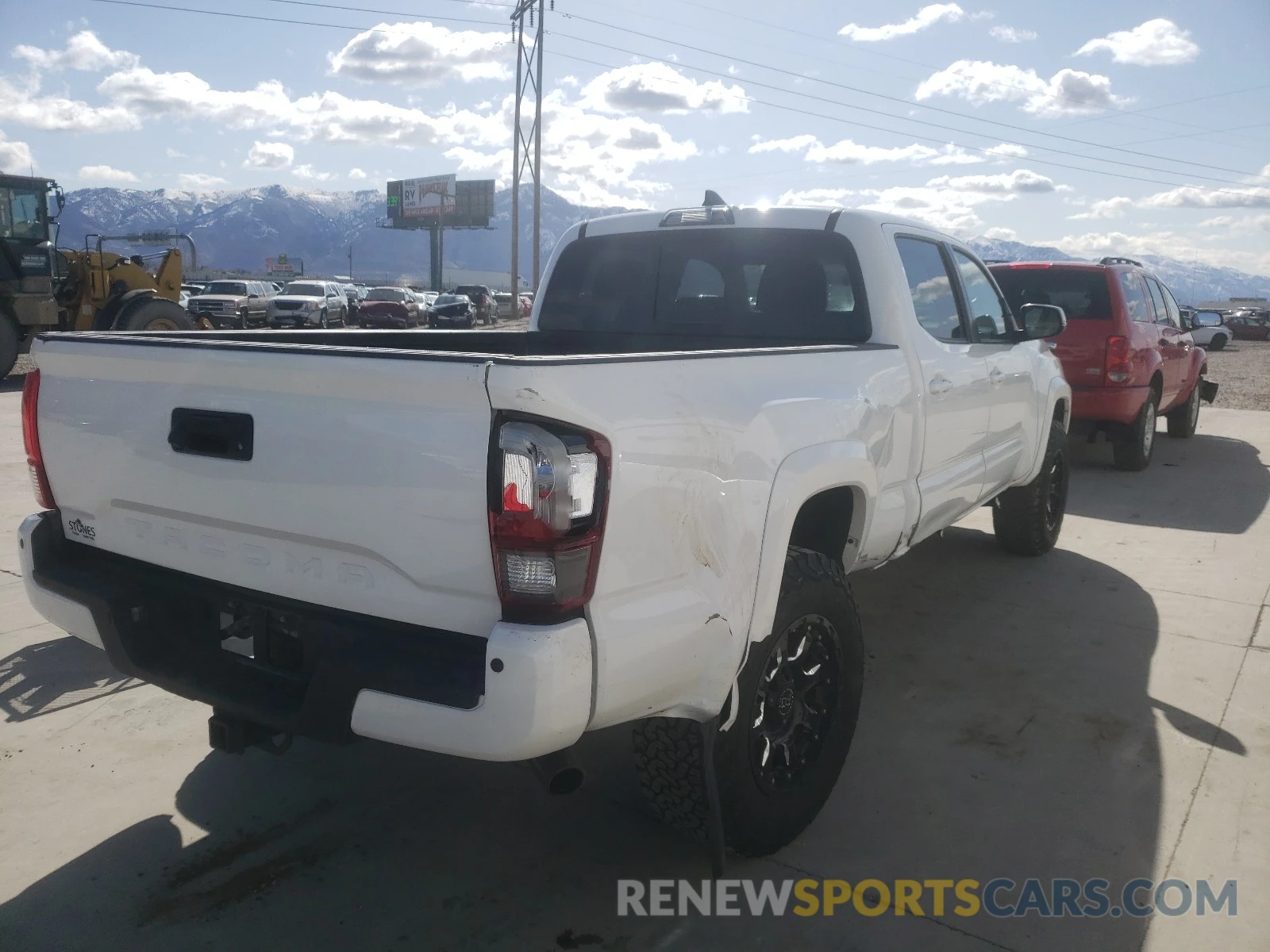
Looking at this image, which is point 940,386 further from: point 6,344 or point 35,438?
point 6,344

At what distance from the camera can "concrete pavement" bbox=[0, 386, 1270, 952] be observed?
2.61 meters

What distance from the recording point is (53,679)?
13.1 feet

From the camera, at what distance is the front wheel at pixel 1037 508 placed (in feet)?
19.7

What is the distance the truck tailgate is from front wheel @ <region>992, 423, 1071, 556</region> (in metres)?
4.57

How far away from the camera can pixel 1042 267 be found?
28.8 ft

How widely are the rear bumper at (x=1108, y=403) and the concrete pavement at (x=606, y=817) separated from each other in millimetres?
4186

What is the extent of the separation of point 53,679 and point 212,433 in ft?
7.21

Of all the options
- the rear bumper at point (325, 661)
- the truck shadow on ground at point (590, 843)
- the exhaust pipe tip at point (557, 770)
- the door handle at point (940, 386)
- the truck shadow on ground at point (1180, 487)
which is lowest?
the truck shadow on ground at point (590, 843)

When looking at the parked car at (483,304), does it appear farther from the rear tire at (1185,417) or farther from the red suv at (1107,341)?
the red suv at (1107,341)

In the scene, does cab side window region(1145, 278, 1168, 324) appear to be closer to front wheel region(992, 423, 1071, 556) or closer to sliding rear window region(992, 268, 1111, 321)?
sliding rear window region(992, 268, 1111, 321)

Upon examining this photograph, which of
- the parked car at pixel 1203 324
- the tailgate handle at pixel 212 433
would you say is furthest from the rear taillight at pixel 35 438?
the parked car at pixel 1203 324

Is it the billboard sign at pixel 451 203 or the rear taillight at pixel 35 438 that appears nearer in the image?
the rear taillight at pixel 35 438

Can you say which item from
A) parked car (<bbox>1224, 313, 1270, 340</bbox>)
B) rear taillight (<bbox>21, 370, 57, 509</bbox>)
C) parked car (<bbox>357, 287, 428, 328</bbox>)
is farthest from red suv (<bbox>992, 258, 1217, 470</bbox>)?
parked car (<bbox>1224, 313, 1270, 340</bbox>)

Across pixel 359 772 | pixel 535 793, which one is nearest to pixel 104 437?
pixel 359 772
